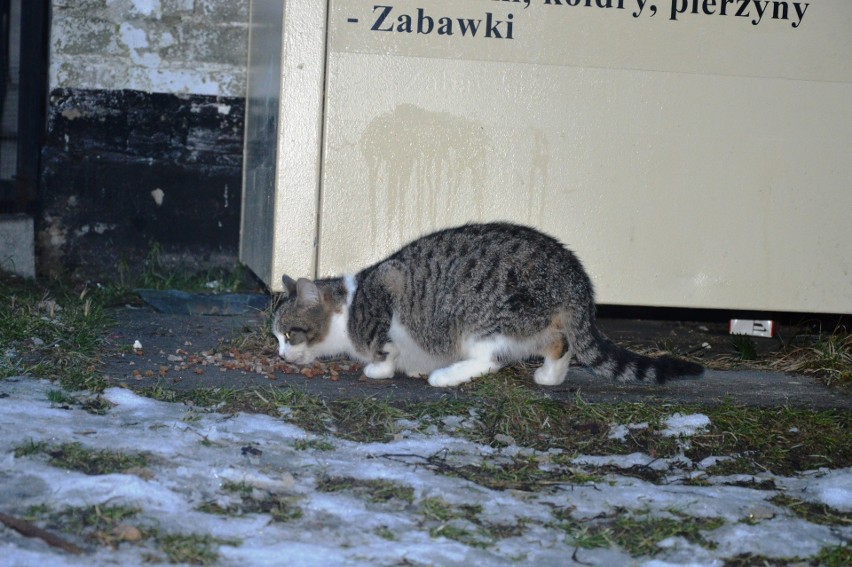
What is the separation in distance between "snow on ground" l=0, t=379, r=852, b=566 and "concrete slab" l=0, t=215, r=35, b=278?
2763 mm

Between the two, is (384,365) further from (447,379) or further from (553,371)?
(553,371)

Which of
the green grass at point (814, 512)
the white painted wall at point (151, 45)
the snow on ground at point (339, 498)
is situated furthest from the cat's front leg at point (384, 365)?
the white painted wall at point (151, 45)

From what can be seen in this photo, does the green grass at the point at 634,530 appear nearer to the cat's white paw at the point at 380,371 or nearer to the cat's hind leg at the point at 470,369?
the cat's hind leg at the point at 470,369

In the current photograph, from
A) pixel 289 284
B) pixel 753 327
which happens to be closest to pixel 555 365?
pixel 289 284

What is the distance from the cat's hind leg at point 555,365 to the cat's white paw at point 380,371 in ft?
2.04

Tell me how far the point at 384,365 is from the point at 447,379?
1.08ft

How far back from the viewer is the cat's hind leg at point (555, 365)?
396 centimetres

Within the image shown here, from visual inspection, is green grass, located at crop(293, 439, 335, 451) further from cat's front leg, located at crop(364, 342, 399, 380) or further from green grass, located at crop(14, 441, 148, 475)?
cat's front leg, located at crop(364, 342, 399, 380)

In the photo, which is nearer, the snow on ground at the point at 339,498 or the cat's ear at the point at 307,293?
the snow on ground at the point at 339,498

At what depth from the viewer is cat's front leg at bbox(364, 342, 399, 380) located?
13.6ft

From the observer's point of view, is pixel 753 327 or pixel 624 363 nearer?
pixel 624 363

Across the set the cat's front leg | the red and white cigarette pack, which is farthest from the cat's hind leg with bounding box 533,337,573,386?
the red and white cigarette pack

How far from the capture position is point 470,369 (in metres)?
3.99

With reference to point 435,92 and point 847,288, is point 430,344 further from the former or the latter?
point 847,288
